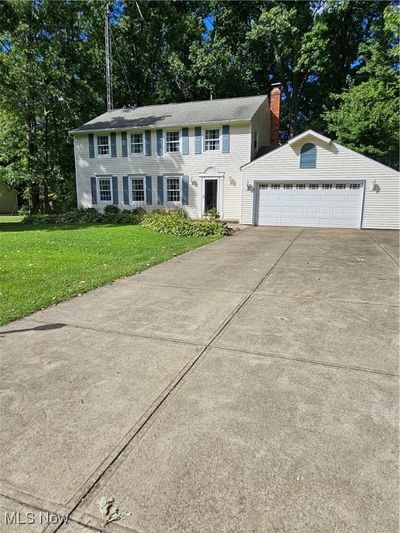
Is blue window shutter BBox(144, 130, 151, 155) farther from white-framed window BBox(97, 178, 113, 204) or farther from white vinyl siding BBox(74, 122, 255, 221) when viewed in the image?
white-framed window BBox(97, 178, 113, 204)

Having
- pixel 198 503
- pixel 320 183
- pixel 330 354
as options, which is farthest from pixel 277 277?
pixel 320 183

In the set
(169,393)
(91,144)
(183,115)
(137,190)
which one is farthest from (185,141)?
(169,393)

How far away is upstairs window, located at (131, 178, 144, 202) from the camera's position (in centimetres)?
2002

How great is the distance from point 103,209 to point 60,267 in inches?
551

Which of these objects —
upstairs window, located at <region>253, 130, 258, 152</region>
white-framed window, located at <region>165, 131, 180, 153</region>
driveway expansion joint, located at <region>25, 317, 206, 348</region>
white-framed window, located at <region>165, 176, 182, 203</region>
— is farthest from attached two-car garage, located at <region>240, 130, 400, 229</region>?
driveway expansion joint, located at <region>25, 317, 206, 348</region>

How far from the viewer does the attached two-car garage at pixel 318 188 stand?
15.2 meters

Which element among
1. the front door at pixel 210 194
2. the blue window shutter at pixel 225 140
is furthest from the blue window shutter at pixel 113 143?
the blue window shutter at pixel 225 140

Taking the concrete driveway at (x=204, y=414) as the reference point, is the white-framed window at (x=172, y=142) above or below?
above

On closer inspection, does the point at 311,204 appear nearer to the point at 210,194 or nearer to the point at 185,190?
the point at 210,194

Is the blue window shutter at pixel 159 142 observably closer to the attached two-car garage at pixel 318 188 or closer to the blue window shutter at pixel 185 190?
the blue window shutter at pixel 185 190

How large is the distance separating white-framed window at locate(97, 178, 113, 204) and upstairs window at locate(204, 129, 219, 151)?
6303 millimetres

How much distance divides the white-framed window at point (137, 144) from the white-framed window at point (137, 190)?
4.78ft

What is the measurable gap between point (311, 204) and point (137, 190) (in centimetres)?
975
